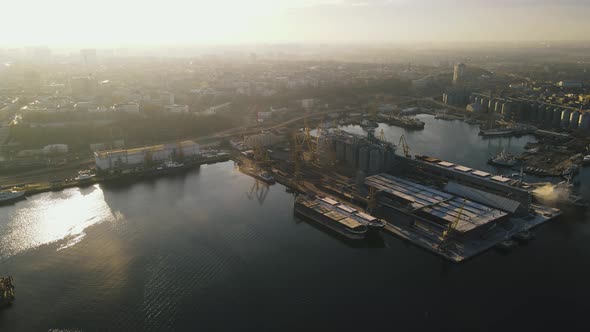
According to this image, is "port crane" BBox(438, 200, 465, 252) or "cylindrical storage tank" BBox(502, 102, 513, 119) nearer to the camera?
"port crane" BBox(438, 200, 465, 252)

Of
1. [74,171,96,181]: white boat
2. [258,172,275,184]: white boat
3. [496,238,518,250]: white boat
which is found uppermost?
[74,171,96,181]: white boat

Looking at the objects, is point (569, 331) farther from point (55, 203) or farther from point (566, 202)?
point (55, 203)

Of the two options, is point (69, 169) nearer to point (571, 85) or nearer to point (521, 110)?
point (521, 110)

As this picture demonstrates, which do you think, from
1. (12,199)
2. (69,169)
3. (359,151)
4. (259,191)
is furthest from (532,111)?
(12,199)

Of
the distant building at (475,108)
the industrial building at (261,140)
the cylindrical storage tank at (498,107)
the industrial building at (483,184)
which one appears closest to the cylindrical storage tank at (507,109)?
the cylindrical storage tank at (498,107)

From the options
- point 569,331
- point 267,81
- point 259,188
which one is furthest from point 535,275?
point 267,81

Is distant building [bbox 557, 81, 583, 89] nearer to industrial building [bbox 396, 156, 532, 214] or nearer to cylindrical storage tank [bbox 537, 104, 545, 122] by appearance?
cylindrical storage tank [bbox 537, 104, 545, 122]

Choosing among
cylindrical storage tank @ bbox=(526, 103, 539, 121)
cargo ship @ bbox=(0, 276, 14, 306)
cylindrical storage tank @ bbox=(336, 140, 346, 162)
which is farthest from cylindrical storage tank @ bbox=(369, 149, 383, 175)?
cylindrical storage tank @ bbox=(526, 103, 539, 121)

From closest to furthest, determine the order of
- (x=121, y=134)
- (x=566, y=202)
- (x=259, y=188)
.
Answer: (x=566, y=202), (x=259, y=188), (x=121, y=134)
